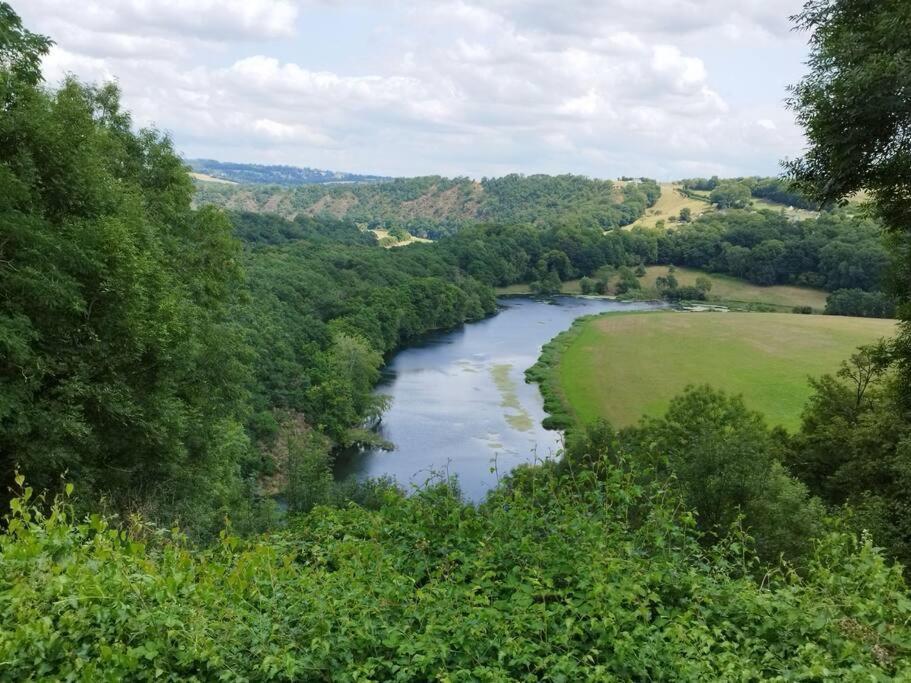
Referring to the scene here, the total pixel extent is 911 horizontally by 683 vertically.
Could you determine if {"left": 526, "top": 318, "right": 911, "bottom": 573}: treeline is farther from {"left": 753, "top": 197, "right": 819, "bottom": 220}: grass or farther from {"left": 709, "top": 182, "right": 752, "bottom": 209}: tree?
{"left": 709, "top": 182, "right": 752, "bottom": 209}: tree

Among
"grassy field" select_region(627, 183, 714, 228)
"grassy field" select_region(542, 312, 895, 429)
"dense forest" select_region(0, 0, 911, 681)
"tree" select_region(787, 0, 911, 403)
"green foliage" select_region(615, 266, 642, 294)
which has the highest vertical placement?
"grassy field" select_region(627, 183, 714, 228)

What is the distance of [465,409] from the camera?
160 feet

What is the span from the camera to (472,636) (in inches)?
205

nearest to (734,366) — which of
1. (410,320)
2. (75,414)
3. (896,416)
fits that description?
(410,320)

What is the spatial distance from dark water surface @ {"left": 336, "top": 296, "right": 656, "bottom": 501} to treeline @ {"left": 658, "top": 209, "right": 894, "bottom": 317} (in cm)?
4270

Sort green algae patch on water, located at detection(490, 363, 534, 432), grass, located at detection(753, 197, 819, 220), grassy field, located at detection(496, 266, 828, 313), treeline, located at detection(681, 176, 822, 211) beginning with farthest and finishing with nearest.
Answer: treeline, located at detection(681, 176, 822, 211) → grass, located at detection(753, 197, 819, 220) → grassy field, located at detection(496, 266, 828, 313) → green algae patch on water, located at detection(490, 363, 534, 432)

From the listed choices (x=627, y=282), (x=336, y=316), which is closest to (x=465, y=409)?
(x=336, y=316)

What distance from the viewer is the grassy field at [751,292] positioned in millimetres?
99562

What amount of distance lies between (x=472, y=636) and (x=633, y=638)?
128 centimetres

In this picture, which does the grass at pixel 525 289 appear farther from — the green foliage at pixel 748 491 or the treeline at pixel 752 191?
the green foliage at pixel 748 491

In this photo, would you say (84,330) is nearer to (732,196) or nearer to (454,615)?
(454,615)

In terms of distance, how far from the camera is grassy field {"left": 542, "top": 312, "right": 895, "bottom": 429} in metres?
50.1

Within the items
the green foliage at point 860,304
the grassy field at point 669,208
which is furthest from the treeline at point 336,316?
the grassy field at point 669,208

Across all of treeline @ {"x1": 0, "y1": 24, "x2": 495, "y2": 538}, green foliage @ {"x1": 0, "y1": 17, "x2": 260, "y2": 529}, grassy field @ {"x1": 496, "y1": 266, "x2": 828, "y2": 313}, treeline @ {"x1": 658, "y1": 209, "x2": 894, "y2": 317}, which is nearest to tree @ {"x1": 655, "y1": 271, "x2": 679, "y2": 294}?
grassy field @ {"x1": 496, "y1": 266, "x2": 828, "y2": 313}
